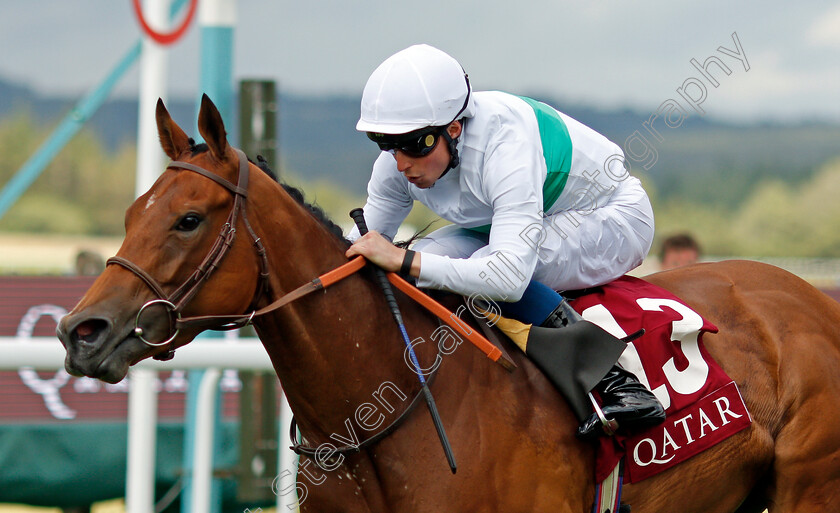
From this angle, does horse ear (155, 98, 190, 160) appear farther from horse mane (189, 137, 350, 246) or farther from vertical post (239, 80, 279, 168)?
vertical post (239, 80, 279, 168)

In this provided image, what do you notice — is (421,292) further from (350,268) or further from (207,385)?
(207,385)

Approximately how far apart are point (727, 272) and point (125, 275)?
7.78ft

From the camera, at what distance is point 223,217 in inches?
99.1

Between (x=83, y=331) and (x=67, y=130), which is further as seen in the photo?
(x=67, y=130)

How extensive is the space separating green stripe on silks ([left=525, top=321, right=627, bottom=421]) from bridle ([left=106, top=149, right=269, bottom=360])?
910 mm

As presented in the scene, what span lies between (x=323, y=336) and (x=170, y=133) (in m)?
0.72

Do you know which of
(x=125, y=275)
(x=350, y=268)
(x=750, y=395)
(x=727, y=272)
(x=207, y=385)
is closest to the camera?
(x=125, y=275)

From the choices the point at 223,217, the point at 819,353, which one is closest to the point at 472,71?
the point at 819,353

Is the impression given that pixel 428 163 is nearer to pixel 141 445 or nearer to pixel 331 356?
pixel 331 356

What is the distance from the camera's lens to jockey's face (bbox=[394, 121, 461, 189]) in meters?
2.88

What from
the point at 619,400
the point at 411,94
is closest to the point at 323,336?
the point at 411,94

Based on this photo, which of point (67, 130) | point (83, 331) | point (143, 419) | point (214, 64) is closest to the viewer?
point (83, 331)

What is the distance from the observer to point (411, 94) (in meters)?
2.77

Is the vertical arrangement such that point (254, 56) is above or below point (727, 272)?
below
